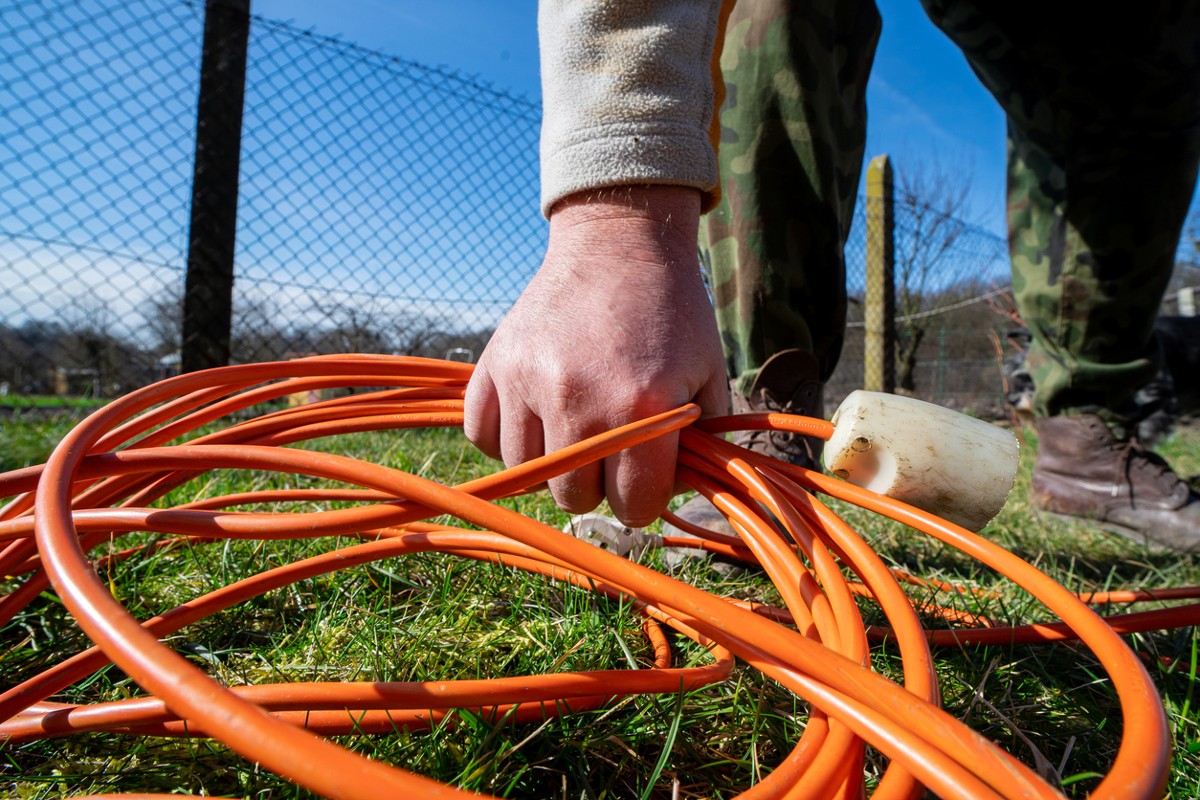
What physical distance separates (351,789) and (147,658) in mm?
130

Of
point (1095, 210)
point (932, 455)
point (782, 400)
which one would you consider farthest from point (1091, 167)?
point (932, 455)

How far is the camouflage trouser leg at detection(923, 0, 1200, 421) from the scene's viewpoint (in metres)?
1.49

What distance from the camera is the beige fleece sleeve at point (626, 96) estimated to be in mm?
671

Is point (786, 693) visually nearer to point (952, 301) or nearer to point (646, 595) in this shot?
point (646, 595)

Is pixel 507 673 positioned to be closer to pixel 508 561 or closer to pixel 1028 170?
pixel 508 561

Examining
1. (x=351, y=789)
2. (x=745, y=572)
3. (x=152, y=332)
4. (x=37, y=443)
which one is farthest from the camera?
(x=152, y=332)

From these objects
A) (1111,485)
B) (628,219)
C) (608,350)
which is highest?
(628,219)

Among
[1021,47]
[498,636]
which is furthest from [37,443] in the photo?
[1021,47]

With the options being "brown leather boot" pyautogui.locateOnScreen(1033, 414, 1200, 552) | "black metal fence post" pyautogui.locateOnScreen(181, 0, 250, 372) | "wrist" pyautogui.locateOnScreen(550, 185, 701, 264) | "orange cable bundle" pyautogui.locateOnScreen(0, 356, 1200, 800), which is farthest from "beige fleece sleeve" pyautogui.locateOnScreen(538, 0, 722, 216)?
"black metal fence post" pyautogui.locateOnScreen(181, 0, 250, 372)

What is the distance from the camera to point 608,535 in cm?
111

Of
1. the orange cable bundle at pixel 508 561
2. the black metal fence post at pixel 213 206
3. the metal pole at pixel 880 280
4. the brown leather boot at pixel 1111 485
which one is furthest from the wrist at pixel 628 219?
the metal pole at pixel 880 280

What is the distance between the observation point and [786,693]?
0.71 meters

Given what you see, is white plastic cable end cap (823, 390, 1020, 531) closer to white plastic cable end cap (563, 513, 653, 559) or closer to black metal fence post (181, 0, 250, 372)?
white plastic cable end cap (563, 513, 653, 559)

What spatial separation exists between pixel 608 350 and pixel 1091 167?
164cm
